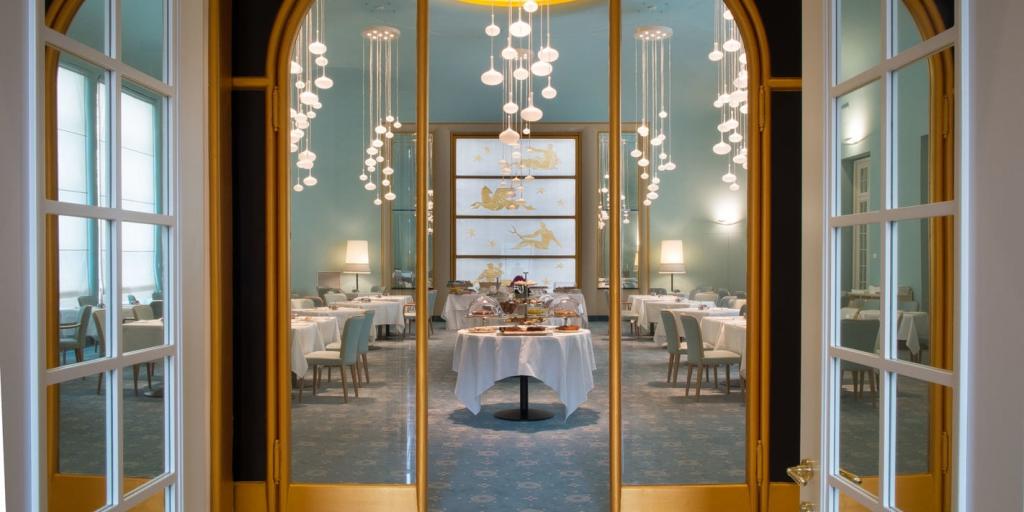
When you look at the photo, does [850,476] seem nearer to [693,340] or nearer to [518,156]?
[693,340]

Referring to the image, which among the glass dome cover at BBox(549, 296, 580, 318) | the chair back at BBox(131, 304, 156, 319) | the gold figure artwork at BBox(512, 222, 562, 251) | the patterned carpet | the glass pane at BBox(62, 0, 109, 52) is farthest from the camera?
the gold figure artwork at BBox(512, 222, 562, 251)

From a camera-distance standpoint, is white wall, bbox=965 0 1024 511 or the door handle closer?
white wall, bbox=965 0 1024 511

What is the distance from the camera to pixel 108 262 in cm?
226

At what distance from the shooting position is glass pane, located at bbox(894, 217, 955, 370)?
146 cm

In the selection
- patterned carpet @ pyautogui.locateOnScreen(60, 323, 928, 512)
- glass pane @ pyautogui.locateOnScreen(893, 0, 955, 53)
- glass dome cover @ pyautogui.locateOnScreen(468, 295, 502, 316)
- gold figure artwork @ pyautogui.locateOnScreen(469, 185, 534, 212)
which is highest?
gold figure artwork @ pyautogui.locateOnScreen(469, 185, 534, 212)

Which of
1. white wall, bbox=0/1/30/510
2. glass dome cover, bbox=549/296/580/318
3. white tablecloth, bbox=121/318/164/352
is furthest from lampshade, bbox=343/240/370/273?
glass dome cover, bbox=549/296/580/318

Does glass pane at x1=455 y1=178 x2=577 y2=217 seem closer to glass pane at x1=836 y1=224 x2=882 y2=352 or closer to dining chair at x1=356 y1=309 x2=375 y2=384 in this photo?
dining chair at x1=356 y1=309 x2=375 y2=384

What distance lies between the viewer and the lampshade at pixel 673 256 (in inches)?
183

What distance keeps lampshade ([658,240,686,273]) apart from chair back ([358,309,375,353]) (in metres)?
1.70

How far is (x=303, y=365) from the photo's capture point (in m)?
4.26

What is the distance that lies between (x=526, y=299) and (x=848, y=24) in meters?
6.07

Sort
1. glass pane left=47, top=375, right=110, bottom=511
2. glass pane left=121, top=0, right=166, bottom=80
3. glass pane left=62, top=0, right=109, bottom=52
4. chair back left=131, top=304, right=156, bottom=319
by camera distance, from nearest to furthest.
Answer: glass pane left=47, top=375, right=110, bottom=511 → glass pane left=62, top=0, right=109, bottom=52 → glass pane left=121, top=0, right=166, bottom=80 → chair back left=131, top=304, right=156, bottom=319

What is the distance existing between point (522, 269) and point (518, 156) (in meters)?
2.28

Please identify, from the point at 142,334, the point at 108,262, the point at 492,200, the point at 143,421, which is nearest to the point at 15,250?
the point at 108,262
